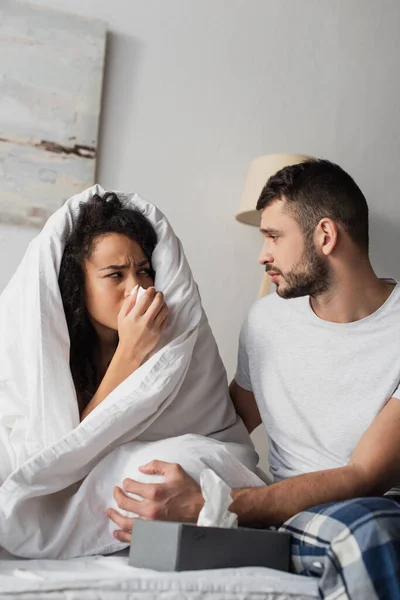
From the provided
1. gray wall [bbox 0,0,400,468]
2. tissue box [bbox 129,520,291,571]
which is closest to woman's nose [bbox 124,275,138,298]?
tissue box [bbox 129,520,291,571]

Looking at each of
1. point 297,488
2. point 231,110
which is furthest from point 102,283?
point 231,110

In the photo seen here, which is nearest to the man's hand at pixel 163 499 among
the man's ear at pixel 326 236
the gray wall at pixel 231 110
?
the man's ear at pixel 326 236

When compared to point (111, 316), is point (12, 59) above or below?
above

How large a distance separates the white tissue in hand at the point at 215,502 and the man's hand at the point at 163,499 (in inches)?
1.7

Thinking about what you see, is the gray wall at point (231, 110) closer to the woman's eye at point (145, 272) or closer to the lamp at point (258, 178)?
the lamp at point (258, 178)

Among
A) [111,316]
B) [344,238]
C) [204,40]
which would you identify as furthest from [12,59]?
[344,238]

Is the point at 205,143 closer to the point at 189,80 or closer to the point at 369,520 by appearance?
the point at 189,80

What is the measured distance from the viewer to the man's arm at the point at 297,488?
1.13 m

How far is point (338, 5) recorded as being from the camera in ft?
8.52

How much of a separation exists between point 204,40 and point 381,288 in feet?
4.06

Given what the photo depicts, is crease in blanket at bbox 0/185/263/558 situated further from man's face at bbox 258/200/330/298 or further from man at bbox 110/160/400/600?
man's face at bbox 258/200/330/298

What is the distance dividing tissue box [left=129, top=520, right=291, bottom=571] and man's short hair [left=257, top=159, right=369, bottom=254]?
76 cm

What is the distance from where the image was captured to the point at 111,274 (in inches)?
58.9

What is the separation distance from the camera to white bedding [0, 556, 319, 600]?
33.8 inches
